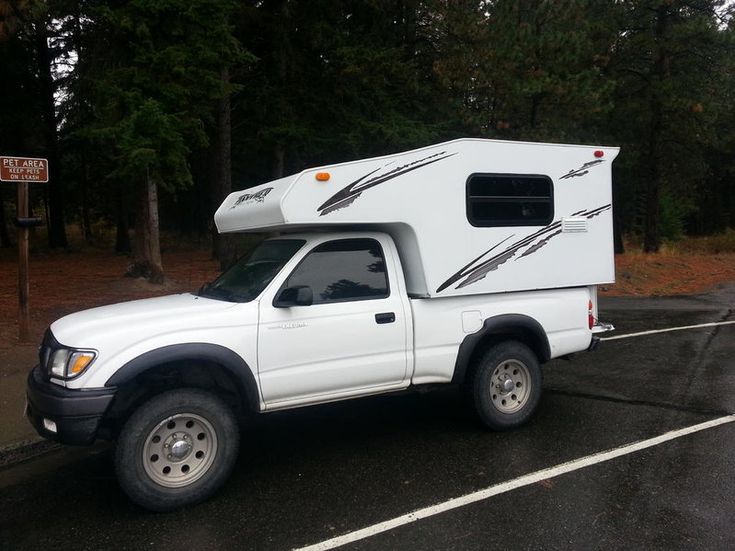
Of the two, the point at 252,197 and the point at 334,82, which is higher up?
the point at 334,82

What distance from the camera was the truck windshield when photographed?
4.64 metres

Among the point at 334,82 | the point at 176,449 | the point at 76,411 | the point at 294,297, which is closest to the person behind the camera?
the point at 76,411

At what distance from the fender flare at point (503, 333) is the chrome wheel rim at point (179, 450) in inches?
83.5

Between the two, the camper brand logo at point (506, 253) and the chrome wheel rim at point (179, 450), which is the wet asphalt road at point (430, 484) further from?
the camper brand logo at point (506, 253)

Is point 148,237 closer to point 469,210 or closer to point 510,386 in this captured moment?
point 469,210

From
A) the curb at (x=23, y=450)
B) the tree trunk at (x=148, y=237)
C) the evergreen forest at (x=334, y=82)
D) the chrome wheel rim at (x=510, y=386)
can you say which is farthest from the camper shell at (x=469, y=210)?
the tree trunk at (x=148, y=237)

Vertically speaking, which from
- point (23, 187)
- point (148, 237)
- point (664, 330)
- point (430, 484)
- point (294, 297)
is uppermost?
point (23, 187)

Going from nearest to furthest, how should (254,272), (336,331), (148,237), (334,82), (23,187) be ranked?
(336,331) < (254,272) < (23,187) < (148,237) < (334,82)

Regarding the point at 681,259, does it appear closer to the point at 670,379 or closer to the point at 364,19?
the point at 364,19

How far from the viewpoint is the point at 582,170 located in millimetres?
5820

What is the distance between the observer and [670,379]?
703 cm

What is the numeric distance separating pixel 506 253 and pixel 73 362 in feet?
11.7

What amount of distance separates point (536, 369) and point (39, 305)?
9.41 m

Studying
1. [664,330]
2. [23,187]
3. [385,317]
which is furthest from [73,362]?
[664,330]
